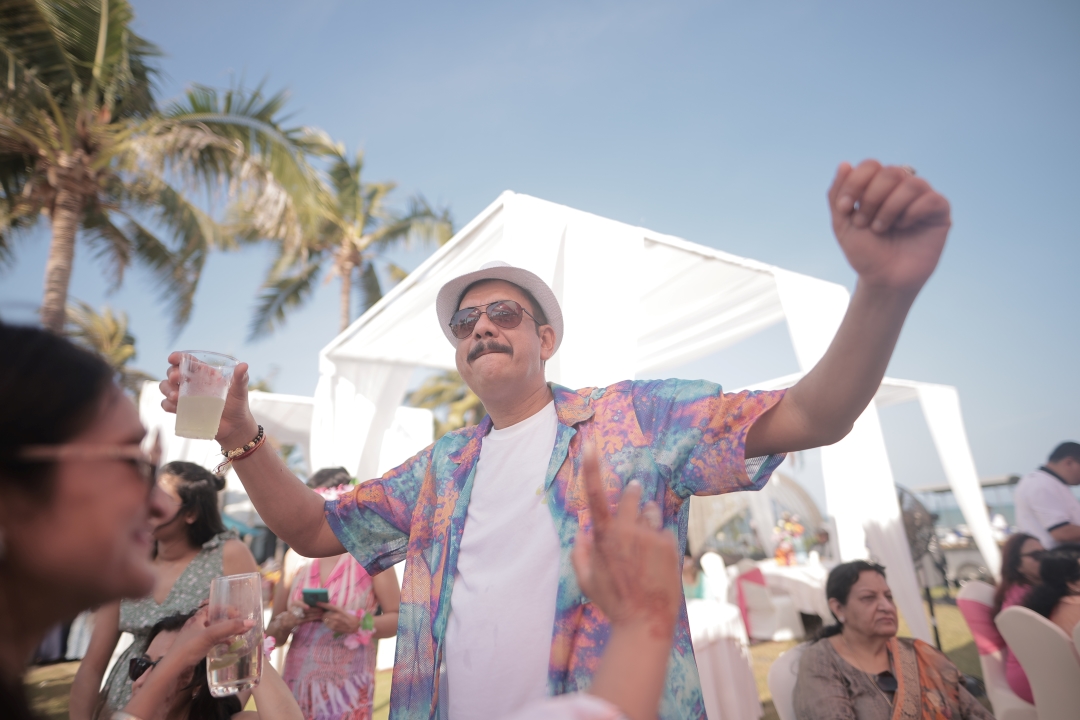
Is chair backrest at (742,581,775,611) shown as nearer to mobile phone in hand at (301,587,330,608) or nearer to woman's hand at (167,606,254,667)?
mobile phone in hand at (301,587,330,608)

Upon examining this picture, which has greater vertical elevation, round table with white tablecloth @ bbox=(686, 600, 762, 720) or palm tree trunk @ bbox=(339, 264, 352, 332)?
palm tree trunk @ bbox=(339, 264, 352, 332)

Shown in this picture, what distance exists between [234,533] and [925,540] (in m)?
7.60

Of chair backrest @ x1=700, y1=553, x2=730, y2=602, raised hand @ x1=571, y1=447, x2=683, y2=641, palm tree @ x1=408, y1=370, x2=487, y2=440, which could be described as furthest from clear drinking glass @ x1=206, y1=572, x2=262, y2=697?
palm tree @ x1=408, y1=370, x2=487, y2=440

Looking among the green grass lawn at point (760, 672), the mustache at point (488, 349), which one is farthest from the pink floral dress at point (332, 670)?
the green grass lawn at point (760, 672)

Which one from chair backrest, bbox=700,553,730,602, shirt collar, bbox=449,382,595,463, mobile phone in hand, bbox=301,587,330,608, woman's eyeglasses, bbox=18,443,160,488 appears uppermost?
shirt collar, bbox=449,382,595,463

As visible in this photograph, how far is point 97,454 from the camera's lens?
33.1 inches

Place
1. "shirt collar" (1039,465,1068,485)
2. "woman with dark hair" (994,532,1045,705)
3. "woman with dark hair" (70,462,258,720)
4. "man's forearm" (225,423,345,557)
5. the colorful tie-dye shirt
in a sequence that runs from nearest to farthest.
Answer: the colorful tie-dye shirt → "man's forearm" (225,423,345,557) → "woman with dark hair" (70,462,258,720) → "woman with dark hair" (994,532,1045,705) → "shirt collar" (1039,465,1068,485)

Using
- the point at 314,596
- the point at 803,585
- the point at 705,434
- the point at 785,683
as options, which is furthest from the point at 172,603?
the point at 803,585

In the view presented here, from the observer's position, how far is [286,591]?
3.83 m

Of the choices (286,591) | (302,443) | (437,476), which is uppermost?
(302,443)

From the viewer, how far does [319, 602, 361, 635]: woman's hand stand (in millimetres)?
3109

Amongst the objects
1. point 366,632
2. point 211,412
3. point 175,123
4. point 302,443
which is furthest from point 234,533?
point 302,443

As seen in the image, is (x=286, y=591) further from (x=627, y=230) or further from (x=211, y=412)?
(x=627, y=230)

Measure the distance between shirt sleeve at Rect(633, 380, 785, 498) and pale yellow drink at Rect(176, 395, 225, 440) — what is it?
47.4 inches
